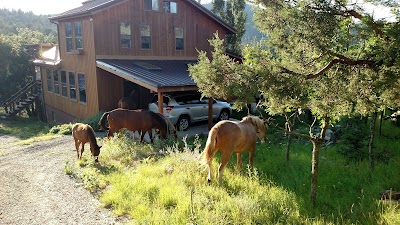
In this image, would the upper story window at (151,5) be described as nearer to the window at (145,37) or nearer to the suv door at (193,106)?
the window at (145,37)

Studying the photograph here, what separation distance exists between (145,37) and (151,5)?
184cm

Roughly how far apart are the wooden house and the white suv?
102 centimetres

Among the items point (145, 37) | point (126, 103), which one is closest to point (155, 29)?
point (145, 37)

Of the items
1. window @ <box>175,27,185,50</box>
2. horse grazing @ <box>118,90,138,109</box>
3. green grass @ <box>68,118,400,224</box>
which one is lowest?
green grass @ <box>68,118,400,224</box>

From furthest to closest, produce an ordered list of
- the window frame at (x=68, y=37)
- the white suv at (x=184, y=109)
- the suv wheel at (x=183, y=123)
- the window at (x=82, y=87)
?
the window frame at (x=68, y=37)
the window at (x=82, y=87)
the suv wheel at (x=183, y=123)
the white suv at (x=184, y=109)

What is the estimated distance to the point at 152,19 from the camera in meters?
17.9

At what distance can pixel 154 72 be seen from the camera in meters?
15.0

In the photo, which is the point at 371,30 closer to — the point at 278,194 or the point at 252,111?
the point at 278,194

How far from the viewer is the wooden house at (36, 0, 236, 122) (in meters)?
16.2

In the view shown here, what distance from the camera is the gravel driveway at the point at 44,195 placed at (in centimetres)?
612

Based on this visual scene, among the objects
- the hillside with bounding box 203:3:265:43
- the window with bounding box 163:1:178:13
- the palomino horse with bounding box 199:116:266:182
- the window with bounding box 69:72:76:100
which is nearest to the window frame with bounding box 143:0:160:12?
the window with bounding box 163:1:178:13

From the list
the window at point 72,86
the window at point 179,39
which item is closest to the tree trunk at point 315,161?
the window at point 179,39

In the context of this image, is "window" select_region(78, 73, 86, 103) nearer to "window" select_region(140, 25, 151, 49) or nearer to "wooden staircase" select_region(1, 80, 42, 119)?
"window" select_region(140, 25, 151, 49)

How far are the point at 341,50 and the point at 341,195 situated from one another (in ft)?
10.3
